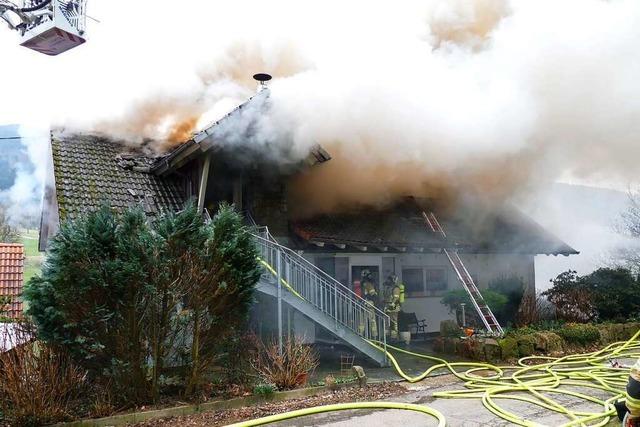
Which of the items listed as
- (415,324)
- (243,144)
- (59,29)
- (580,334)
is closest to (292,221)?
(243,144)

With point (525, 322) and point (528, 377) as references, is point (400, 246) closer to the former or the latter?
point (525, 322)

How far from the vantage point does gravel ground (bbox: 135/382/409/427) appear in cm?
675

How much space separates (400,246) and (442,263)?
2836 mm

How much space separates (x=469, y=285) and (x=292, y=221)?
5.03m

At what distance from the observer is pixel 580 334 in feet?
40.1

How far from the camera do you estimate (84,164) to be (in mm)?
11531

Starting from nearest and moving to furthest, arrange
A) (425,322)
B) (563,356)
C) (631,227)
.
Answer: (563,356) < (425,322) < (631,227)

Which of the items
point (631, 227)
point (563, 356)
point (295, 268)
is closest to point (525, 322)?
point (563, 356)

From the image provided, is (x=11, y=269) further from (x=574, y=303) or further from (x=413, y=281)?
(x=574, y=303)

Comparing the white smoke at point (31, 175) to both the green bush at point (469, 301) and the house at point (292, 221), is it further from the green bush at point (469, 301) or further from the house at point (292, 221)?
the green bush at point (469, 301)

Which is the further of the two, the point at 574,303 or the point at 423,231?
the point at 423,231

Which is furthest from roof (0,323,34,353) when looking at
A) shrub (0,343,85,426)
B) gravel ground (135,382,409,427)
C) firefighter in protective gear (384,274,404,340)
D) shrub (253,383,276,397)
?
firefighter in protective gear (384,274,404,340)

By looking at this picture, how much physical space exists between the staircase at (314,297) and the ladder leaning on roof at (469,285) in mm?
3315

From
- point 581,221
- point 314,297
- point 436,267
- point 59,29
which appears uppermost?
point 59,29
